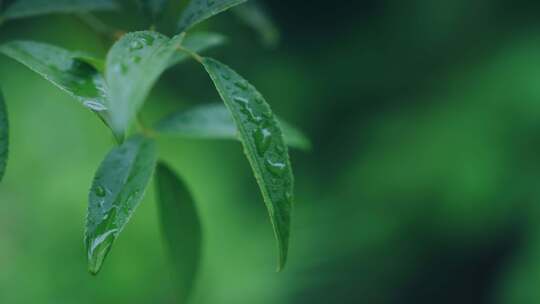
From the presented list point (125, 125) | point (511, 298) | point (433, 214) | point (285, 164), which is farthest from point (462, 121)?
point (125, 125)

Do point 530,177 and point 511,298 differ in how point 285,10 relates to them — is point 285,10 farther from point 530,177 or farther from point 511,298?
point 511,298

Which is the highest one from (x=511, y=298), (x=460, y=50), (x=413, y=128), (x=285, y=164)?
(x=285, y=164)

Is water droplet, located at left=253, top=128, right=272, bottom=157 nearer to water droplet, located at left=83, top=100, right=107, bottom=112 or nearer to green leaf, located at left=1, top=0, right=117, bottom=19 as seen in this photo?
water droplet, located at left=83, top=100, right=107, bottom=112

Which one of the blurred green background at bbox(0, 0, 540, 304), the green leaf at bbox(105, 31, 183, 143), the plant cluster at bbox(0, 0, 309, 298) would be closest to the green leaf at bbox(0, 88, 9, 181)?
the plant cluster at bbox(0, 0, 309, 298)

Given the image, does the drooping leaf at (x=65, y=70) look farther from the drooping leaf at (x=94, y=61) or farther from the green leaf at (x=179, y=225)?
the green leaf at (x=179, y=225)

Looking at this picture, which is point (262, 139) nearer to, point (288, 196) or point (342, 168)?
point (288, 196)

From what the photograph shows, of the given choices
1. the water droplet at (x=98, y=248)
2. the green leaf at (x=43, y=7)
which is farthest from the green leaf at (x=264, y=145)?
the green leaf at (x=43, y=7)

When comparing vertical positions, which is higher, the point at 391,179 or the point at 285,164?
the point at 285,164

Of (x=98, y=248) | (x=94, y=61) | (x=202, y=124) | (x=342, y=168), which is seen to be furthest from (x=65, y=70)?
(x=342, y=168)
